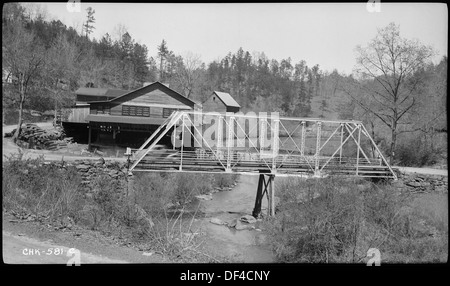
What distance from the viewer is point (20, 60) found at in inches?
374

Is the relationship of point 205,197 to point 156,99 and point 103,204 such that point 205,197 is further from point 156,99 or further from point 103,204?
point 103,204

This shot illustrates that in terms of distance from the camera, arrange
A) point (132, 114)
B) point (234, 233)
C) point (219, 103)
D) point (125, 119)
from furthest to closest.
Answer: point (219, 103) → point (132, 114) → point (125, 119) → point (234, 233)

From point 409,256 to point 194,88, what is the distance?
35.8 ft

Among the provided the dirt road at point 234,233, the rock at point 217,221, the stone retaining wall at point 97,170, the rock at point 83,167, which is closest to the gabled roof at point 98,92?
the stone retaining wall at point 97,170

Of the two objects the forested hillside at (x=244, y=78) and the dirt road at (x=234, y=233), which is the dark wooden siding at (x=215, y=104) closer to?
the forested hillside at (x=244, y=78)

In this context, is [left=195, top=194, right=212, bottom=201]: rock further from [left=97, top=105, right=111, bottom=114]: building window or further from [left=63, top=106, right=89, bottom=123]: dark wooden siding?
[left=63, top=106, right=89, bottom=123]: dark wooden siding

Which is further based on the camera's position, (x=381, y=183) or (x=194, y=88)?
(x=194, y=88)

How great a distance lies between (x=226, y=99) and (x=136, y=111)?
4054 mm

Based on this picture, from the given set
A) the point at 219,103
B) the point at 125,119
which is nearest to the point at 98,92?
the point at 125,119

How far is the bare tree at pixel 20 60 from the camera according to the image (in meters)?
8.61
